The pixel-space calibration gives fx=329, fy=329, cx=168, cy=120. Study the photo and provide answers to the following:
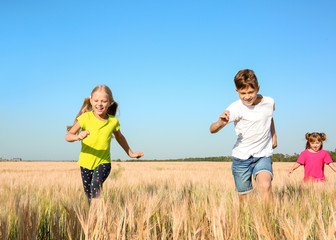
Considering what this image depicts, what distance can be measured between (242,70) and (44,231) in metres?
2.30

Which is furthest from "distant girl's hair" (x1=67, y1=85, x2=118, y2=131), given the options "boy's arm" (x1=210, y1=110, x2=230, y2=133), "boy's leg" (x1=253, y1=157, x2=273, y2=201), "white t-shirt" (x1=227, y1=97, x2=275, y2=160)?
"boy's leg" (x1=253, y1=157, x2=273, y2=201)

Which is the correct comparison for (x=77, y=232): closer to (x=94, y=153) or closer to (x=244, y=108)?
(x=94, y=153)

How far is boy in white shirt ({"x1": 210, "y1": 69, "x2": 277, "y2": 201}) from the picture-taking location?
317 cm

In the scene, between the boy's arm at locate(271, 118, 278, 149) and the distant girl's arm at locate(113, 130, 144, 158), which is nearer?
the boy's arm at locate(271, 118, 278, 149)

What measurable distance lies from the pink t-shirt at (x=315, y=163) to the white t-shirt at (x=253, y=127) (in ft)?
6.87

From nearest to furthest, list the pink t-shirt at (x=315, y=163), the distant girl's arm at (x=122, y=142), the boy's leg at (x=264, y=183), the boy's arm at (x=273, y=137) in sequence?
the boy's leg at (x=264, y=183) < the boy's arm at (x=273, y=137) < the distant girl's arm at (x=122, y=142) < the pink t-shirt at (x=315, y=163)

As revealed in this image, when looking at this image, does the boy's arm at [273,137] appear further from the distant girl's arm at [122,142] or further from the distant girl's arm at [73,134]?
the distant girl's arm at [73,134]

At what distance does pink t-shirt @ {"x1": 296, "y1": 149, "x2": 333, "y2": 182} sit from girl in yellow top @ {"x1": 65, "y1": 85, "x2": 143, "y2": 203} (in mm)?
3032

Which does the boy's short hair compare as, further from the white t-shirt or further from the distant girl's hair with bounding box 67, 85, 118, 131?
the distant girl's hair with bounding box 67, 85, 118, 131

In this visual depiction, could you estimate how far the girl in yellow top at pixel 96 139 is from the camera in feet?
10.6

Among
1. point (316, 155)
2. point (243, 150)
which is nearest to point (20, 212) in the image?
point (243, 150)

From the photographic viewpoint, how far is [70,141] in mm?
3156

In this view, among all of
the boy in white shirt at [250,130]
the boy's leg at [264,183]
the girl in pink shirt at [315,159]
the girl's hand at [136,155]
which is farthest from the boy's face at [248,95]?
the girl in pink shirt at [315,159]

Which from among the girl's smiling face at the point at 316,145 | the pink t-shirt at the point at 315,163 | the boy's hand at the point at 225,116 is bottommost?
the pink t-shirt at the point at 315,163
